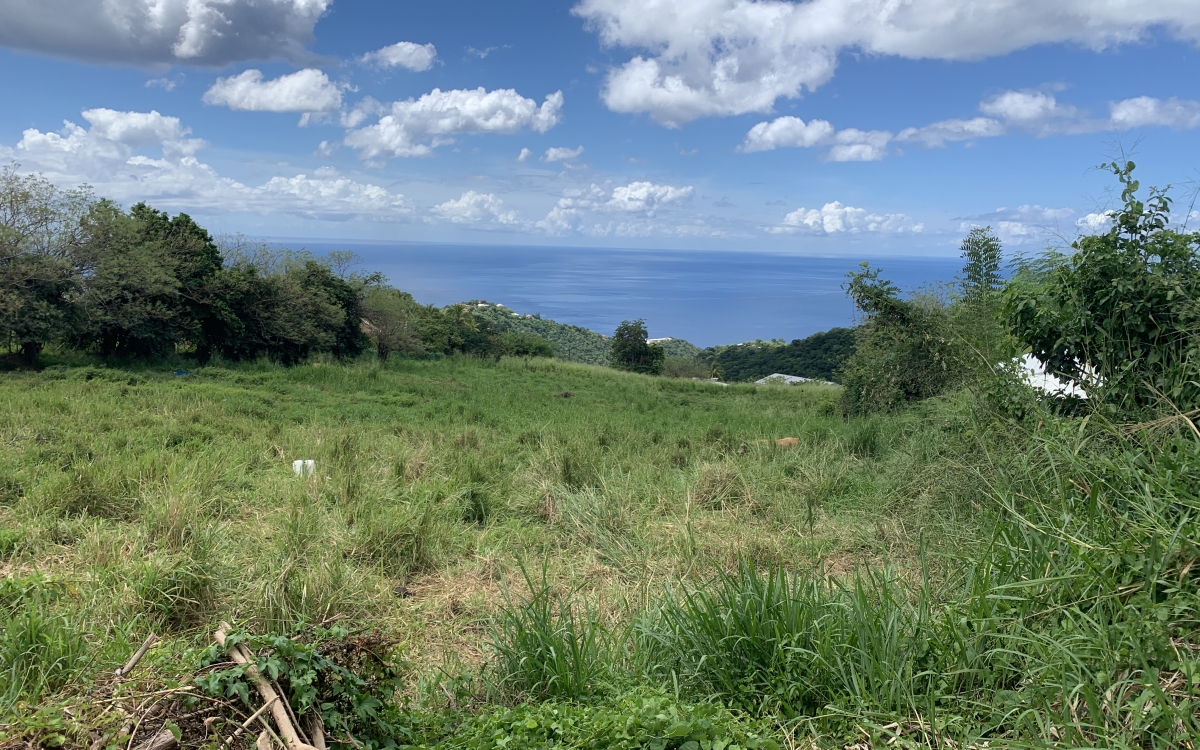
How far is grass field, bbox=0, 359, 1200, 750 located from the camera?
212 cm

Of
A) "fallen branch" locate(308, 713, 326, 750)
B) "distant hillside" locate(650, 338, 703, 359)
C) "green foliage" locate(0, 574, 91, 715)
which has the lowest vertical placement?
"distant hillside" locate(650, 338, 703, 359)

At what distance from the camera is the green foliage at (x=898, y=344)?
1078 cm

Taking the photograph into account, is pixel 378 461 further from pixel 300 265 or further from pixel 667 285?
pixel 667 285

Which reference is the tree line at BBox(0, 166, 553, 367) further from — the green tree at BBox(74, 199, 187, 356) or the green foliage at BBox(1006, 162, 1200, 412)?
the green foliage at BBox(1006, 162, 1200, 412)

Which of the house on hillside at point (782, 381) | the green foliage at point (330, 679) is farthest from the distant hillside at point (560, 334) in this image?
the green foliage at point (330, 679)

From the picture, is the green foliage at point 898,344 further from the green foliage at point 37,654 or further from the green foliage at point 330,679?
the green foliage at point 37,654

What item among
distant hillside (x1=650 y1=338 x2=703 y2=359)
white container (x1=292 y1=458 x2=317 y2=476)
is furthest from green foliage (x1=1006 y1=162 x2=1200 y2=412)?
distant hillside (x1=650 y1=338 x2=703 y2=359)

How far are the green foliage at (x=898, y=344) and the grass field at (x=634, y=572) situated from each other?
3.44m

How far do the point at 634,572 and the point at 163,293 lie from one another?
15.7 metres

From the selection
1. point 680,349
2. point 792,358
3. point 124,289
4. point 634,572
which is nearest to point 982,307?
point 634,572

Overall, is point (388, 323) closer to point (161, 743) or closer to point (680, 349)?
point (161, 743)

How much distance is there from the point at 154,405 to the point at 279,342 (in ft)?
33.0

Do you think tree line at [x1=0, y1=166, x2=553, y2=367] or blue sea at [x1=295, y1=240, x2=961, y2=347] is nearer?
tree line at [x1=0, y1=166, x2=553, y2=367]

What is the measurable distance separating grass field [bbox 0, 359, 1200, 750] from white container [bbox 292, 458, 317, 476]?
23 cm
